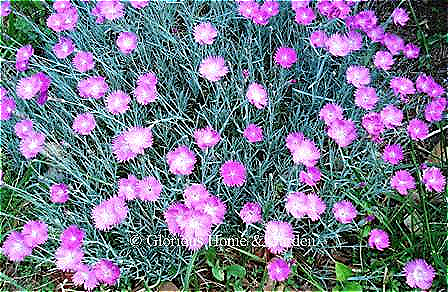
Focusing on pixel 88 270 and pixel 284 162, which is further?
pixel 284 162

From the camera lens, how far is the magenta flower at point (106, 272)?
1.65 meters

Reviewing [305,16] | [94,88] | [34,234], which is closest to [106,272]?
[34,234]

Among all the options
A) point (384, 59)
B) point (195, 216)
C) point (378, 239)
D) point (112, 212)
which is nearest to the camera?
point (195, 216)

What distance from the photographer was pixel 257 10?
1.86m

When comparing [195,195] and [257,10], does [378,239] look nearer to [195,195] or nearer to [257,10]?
[195,195]

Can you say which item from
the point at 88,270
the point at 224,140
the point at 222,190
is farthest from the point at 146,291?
the point at 224,140

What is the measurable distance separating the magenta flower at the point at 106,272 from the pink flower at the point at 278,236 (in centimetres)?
44

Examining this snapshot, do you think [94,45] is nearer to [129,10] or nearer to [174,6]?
[129,10]

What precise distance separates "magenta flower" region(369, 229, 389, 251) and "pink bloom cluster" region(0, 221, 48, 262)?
957 millimetres

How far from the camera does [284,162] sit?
183 centimetres

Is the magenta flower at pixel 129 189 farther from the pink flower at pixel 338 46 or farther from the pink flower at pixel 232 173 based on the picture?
the pink flower at pixel 338 46

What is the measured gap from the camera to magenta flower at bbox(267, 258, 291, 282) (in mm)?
1658

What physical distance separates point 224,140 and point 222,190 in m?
0.16

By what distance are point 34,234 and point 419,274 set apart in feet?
3.63
